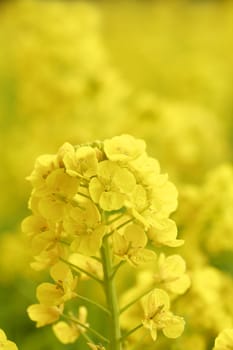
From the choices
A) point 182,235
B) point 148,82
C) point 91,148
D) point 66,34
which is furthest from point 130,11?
point 91,148

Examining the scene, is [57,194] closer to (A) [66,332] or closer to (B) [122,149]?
(B) [122,149]

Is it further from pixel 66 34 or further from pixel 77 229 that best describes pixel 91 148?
pixel 66 34

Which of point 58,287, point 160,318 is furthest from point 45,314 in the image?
point 160,318

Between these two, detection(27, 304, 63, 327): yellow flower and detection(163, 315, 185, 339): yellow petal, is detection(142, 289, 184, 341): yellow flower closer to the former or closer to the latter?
detection(163, 315, 185, 339): yellow petal

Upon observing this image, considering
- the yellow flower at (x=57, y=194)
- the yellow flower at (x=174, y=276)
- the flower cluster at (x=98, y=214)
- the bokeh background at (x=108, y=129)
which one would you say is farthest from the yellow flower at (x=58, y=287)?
the bokeh background at (x=108, y=129)

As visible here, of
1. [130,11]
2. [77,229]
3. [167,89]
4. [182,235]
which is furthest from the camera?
[130,11]

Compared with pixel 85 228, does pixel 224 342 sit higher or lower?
lower
